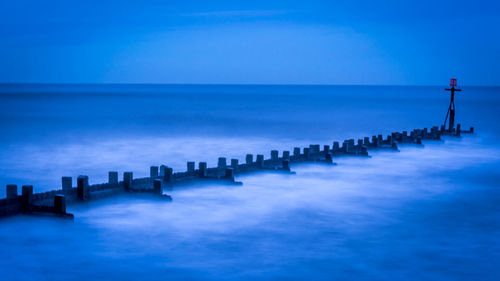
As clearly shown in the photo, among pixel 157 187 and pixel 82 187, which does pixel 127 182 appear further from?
pixel 82 187

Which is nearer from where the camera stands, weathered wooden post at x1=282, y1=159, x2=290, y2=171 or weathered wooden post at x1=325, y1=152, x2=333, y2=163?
weathered wooden post at x1=282, y1=159, x2=290, y2=171

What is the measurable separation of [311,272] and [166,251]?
1838 mm

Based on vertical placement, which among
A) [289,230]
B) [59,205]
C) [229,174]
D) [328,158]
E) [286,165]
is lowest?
[289,230]

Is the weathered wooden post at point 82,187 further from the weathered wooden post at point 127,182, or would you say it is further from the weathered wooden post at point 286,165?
the weathered wooden post at point 286,165

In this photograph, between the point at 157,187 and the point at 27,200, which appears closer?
the point at 27,200

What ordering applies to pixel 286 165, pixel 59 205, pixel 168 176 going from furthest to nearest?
pixel 286 165, pixel 168 176, pixel 59 205

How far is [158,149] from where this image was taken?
74.6ft

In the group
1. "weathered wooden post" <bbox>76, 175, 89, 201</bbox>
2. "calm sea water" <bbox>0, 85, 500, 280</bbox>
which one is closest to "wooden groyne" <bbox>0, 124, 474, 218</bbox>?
"weathered wooden post" <bbox>76, 175, 89, 201</bbox>

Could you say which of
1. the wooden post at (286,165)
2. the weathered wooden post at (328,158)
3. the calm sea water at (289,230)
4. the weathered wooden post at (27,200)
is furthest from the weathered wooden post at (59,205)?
the weathered wooden post at (328,158)

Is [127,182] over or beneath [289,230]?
over

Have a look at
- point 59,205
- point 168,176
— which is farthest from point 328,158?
point 59,205

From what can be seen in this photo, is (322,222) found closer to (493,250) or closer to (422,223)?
(422,223)

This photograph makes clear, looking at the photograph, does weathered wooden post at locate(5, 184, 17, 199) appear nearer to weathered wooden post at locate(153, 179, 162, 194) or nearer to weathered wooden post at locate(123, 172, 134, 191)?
weathered wooden post at locate(123, 172, 134, 191)

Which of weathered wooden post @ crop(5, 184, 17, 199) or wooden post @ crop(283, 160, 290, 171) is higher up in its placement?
wooden post @ crop(283, 160, 290, 171)
